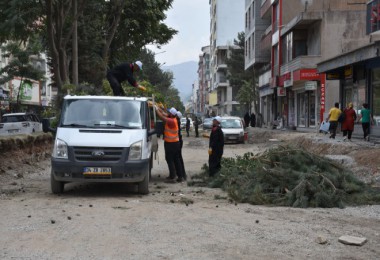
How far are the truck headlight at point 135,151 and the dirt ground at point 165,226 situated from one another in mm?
837

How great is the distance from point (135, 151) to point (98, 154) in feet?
2.47

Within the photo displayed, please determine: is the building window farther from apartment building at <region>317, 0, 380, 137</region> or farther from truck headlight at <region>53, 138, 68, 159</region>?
truck headlight at <region>53, 138, 68, 159</region>

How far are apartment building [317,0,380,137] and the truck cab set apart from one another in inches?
508

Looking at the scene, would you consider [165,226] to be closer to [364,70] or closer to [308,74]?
[364,70]

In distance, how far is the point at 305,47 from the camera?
38.8 meters

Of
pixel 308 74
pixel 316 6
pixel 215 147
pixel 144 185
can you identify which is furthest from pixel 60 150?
pixel 316 6

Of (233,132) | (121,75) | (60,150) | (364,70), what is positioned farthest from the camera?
(233,132)

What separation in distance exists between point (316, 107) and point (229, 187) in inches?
1021

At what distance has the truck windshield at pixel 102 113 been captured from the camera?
36.7 feet

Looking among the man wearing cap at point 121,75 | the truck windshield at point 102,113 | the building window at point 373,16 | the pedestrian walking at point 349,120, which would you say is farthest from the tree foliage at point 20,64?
the truck windshield at point 102,113

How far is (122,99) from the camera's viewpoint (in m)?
11.7

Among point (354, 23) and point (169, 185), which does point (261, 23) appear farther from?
point (169, 185)

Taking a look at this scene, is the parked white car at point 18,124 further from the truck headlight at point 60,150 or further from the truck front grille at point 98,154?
the truck front grille at point 98,154

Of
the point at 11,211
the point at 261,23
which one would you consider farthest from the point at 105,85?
the point at 261,23
